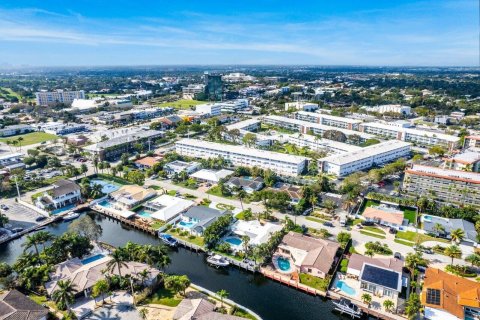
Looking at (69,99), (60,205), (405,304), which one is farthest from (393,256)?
(69,99)

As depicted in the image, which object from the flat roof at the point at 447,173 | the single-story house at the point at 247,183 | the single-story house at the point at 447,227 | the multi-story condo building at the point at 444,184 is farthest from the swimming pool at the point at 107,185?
the flat roof at the point at 447,173

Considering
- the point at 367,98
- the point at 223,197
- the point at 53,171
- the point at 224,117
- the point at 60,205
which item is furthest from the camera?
the point at 367,98

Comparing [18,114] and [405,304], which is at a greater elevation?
[18,114]

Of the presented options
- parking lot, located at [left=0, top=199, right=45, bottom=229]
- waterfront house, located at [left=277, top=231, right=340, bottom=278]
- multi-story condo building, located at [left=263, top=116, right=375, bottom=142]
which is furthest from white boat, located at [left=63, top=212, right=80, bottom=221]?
multi-story condo building, located at [left=263, top=116, right=375, bottom=142]

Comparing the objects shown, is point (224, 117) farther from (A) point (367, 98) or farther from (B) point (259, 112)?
(A) point (367, 98)

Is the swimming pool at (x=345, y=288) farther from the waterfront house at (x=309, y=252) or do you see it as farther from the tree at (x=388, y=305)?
the tree at (x=388, y=305)

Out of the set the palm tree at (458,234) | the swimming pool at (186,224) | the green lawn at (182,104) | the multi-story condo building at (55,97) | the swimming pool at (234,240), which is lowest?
the swimming pool at (234,240)
